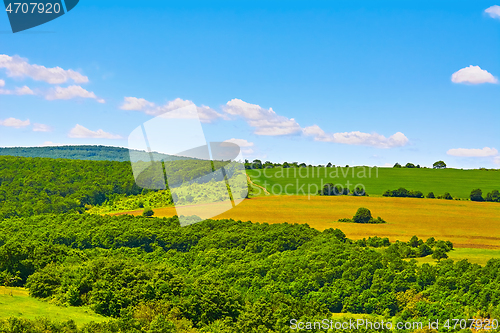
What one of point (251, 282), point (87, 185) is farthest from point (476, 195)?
point (87, 185)

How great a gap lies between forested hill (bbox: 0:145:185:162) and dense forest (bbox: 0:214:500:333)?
110m

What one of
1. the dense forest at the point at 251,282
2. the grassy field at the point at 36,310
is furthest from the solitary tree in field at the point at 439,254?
the grassy field at the point at 36,310

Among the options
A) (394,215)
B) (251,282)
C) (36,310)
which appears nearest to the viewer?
(36,310)

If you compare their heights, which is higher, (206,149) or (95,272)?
(206,149)

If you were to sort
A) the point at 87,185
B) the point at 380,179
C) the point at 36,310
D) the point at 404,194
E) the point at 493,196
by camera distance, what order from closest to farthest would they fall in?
the point at 36,310 → the point at 493,196 → the point at 404,194 → the point at 380,179 → the point at 87,185

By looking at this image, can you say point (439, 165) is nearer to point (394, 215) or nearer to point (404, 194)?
point (404, 194)

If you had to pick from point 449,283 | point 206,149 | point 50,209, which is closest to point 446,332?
point 449,283

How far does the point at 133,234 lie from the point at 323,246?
22.5 meters

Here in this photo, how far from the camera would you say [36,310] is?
2425cm

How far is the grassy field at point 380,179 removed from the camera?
80.5 m

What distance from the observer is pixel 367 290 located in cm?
3306

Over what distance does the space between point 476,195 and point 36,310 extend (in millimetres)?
69898

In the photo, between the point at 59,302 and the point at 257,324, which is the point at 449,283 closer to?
the point at 257,324

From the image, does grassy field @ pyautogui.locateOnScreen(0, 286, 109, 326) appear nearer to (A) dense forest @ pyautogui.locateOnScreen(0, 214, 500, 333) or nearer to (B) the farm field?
(A) dense forest @ pyautogui.locateOnScreen(0, 214, 500, 333)
